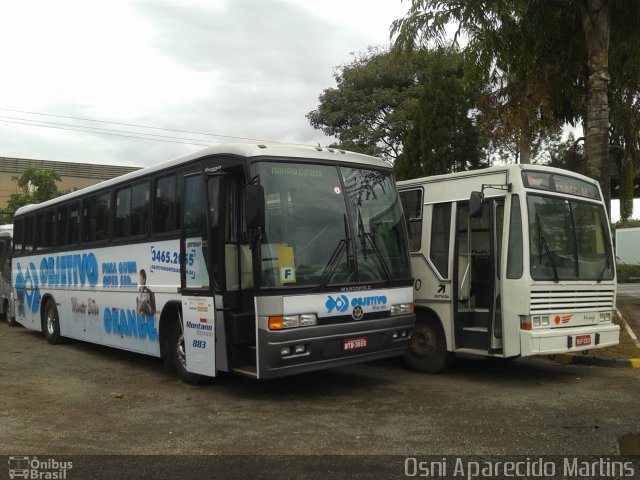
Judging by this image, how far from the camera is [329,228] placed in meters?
7.40

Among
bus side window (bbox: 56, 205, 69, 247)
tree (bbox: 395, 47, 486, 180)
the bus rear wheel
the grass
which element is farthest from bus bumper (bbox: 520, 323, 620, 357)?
tree (bbox: 395, 47, 486, 180)

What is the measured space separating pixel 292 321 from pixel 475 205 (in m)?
2.85

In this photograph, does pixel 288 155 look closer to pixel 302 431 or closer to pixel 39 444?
pixel 302 431

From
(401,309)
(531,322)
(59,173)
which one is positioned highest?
(59,173)

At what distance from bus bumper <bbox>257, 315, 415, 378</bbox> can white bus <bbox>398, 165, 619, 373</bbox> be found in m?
1.04

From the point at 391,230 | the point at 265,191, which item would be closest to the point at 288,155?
the point at 265,191

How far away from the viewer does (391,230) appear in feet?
26.6

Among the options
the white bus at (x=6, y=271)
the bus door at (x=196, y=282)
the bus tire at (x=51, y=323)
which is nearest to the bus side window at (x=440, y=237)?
the bus door at (x=196, y=282)

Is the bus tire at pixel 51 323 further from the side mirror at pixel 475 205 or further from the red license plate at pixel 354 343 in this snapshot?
the side mirror at pixel 475 205

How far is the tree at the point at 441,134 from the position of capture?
21.0m

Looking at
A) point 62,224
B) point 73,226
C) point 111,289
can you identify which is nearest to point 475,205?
point 111,289

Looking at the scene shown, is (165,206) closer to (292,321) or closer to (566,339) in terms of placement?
(292,321)

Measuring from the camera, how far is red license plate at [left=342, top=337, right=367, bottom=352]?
7.33 meters

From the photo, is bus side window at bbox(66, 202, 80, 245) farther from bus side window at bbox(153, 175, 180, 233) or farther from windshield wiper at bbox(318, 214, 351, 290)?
windshield wiper at bbox(318, 214, 351, 290)
